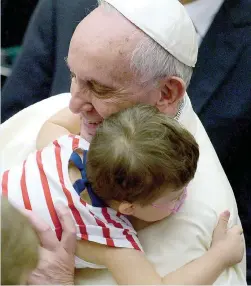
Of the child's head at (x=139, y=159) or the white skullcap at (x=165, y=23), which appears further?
the white skullcap at (x=165, y=23)

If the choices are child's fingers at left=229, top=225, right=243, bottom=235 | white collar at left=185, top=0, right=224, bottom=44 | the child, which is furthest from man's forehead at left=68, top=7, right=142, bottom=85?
white collar at left=185, top=0, right=224, bottom=44

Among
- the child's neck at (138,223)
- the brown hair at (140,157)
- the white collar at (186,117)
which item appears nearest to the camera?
the brown hair at (140,157)

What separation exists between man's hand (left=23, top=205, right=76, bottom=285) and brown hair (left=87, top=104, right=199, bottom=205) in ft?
0.33

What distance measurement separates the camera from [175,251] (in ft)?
4.55

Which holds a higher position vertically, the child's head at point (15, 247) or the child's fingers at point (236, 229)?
the child's head at point (15, 247)

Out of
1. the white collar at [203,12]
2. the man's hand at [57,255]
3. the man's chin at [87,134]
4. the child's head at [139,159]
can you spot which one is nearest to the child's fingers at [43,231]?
the man's hand at [57,255]

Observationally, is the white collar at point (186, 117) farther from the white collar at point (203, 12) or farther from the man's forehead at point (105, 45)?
the white collar at point (203, 12)

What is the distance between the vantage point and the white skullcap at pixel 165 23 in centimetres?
131

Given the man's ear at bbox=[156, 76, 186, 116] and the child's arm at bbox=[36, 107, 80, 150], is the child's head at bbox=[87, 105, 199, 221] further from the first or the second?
the child's arm at bbox=[36, 107, 80, 150]

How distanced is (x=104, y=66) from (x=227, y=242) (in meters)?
0.48

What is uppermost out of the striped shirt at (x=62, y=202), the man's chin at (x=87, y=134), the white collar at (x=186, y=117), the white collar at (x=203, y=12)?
the white collar at (x=203, y=12)

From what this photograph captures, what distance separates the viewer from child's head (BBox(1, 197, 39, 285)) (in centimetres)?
94

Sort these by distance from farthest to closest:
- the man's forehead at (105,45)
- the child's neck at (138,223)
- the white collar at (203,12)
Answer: the white collar at (203,12) → the child's neck at (138,223) → the man's forehead at (105,45)

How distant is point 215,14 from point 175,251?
86cm
